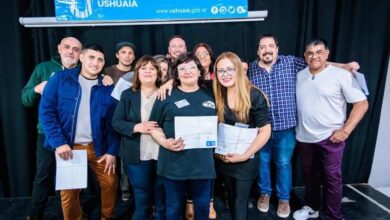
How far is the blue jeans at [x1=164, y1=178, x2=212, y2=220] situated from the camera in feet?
5.74

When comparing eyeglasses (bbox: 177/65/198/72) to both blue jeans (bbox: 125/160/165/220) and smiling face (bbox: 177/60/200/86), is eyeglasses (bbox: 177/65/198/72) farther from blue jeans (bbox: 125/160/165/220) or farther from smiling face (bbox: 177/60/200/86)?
blue jeans (bbox: 125/160/165/220)

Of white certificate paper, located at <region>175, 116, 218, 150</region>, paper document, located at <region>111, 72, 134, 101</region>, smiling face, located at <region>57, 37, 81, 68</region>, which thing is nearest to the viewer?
white certificate paper, located at <region>175, 116, 218, 150</region>

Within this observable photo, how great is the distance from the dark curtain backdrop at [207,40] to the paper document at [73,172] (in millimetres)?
1145

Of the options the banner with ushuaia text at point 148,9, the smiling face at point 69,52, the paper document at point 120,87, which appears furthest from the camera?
the banner with ushuaia text at point 148,9

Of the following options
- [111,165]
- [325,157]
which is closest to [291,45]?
[325,157]

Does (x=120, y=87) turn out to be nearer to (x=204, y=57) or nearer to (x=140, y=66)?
(x=140, y=66)

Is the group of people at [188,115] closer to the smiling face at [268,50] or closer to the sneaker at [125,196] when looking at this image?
the smiling face at [268,50]

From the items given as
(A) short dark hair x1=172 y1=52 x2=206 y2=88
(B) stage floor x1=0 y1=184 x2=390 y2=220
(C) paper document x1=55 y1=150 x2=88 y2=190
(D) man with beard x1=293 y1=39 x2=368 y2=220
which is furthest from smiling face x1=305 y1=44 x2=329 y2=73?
(C) paper document x1=55 y1=150 x2=88 y2=190

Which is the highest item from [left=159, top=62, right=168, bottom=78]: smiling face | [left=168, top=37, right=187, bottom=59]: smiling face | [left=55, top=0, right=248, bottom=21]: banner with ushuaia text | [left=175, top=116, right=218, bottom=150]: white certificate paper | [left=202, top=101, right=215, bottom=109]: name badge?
[left=55, top=0, right=248, bottom=21]: banner with ushuaia text

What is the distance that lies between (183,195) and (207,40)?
178cm

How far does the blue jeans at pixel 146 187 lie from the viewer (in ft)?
6.26

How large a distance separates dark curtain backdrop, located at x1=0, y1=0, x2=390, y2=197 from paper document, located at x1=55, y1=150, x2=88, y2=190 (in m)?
1.15

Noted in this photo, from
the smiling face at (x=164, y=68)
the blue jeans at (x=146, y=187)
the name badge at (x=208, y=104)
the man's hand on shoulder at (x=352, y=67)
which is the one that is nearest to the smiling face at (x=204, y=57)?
the smiling face at (x=164, y=68)

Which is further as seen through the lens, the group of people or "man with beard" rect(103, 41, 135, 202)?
"man with beard" rect(103, 41, 135, 202)
